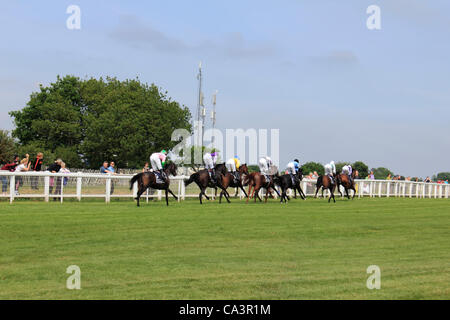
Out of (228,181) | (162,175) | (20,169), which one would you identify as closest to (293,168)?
(228,181)

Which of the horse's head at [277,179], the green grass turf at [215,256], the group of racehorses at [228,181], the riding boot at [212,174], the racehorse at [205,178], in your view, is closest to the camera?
the green grass turf at [215,256]

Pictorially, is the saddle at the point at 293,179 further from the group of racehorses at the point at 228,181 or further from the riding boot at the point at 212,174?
the riding boot at the point at 212,174

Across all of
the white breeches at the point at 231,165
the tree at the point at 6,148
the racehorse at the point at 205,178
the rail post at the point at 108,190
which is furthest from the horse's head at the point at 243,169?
the tree at the point at 6,148

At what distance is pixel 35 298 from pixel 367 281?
4228mm

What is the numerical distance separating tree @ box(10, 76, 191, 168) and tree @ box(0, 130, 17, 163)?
5641 millimetres

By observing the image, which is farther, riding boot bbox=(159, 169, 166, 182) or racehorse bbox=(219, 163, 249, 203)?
racehorse bbox=(219, 163, 249, 203)

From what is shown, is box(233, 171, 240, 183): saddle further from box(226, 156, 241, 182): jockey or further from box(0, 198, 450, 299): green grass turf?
box(0, 198, 450, 299): green grass turf

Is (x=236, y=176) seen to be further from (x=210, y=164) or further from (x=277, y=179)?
(x=277, y=179)

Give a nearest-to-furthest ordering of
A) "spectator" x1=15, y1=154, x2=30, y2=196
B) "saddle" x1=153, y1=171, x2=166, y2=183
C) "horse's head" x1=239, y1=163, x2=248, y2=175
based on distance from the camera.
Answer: "spectator" x1=15, y1=154, x2=30, y2=196 < "saddle" x1=153, y1=171, x2=166, y2=183 < "horse's head" x1=239, y1=163, x2=248, y2=175

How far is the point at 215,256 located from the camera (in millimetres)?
9828

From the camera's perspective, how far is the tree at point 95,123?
6250 centimetres

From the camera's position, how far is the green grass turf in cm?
723

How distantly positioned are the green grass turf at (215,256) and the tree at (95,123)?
4672cm

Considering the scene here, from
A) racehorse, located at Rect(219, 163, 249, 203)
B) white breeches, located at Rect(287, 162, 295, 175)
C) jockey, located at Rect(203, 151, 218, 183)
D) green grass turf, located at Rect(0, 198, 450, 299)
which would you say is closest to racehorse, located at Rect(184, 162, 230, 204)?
jockey, located at Rect(203, 151, 218, 183)
